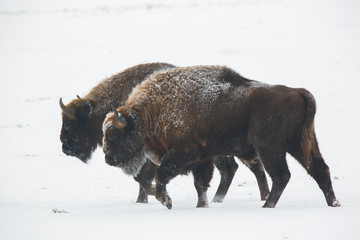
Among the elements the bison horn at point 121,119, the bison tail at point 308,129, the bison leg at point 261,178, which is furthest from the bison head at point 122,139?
the bison tail at point 308,129

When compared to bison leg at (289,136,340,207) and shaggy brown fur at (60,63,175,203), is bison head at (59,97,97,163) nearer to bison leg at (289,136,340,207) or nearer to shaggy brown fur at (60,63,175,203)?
shaggy brown fur at (60,63,175,203)

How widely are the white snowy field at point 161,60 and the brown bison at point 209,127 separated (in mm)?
556

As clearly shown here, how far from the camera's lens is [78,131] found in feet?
33.4

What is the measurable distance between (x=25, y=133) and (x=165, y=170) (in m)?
10.2

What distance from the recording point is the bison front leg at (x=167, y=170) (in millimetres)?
8086

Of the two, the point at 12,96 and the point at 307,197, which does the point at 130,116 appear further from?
the point at 12,96

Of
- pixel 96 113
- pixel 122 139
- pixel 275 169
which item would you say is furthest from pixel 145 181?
pixel 275 169

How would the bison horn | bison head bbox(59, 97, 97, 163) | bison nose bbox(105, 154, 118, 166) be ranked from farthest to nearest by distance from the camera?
bison head bbox(59, 97, 97, 163) → bison nose bbox(105, 154, 118, 166) → the bison horn

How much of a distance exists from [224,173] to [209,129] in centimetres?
167

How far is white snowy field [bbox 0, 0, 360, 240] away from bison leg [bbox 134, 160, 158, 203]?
0.29 m

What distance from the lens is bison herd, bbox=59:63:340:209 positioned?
25.0ft

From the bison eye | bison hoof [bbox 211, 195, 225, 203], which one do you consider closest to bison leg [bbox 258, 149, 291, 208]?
bison hoof [bbox 211, 195, 225, 203]

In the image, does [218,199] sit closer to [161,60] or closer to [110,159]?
[110,159]

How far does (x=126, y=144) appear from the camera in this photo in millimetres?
8617
